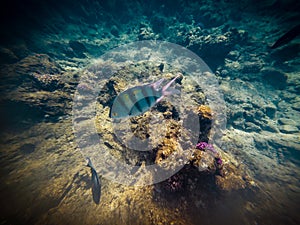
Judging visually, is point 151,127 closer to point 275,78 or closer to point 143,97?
point 143,97

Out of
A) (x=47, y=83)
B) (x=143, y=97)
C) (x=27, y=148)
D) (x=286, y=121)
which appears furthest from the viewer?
(x=286, y=121)

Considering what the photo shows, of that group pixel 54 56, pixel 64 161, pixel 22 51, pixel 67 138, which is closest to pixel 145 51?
pixel 54 56

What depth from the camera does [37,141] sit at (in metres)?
3.89

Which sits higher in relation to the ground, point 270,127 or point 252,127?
point 252,127

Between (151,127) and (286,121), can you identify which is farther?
(286,121)

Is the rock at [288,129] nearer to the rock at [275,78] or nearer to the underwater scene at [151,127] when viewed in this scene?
the underwater scene at [151,127]

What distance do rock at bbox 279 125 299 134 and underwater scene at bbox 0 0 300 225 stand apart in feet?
0.16

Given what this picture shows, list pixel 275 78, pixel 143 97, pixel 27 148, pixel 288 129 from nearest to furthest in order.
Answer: pixel 143 97 < pixel 27 148 < pixel 288 129 < pixel 275 78

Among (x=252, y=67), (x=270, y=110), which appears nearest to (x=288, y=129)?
(x=270, y=110)

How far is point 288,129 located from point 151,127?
29.3 feet

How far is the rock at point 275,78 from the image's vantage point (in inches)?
350

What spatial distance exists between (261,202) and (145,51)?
11.0 m

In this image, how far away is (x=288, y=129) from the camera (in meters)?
7.21

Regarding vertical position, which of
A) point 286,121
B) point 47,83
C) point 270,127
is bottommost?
point 270,127
